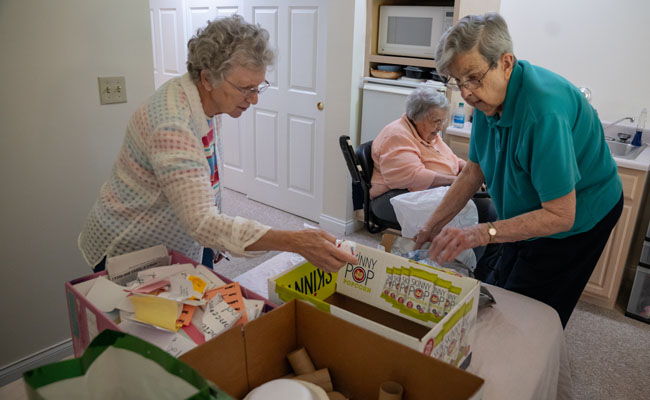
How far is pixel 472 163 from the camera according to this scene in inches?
63.8

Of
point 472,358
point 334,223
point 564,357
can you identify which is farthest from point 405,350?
point 334,223

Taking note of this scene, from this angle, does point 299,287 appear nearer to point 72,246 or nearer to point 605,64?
point 72,246

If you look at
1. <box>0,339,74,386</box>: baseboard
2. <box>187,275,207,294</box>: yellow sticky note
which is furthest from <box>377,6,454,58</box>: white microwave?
<box>0,339,74,386</box>: baseboard

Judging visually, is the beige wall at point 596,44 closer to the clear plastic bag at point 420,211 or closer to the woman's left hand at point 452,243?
the clear plastic bag at point 420,211

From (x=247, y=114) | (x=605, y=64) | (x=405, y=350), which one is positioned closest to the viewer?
(x=405, y=350)

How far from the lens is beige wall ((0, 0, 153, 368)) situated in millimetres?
1837

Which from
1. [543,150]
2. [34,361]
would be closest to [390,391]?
[543,150]

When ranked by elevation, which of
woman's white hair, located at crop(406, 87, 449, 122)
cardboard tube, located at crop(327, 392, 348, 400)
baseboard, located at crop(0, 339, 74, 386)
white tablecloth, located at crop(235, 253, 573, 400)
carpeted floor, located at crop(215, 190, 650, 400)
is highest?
woman's white hair, located at crop(406, 87, 449, 122)

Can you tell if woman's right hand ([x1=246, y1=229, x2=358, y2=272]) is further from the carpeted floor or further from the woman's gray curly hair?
the carpeted floor

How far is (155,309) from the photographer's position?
96 cm

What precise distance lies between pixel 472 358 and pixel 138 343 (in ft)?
2.45

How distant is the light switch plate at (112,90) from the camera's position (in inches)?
80.9

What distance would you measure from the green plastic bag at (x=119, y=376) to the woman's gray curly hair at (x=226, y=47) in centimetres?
81

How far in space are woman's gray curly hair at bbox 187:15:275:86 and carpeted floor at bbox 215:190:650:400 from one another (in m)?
1.88
